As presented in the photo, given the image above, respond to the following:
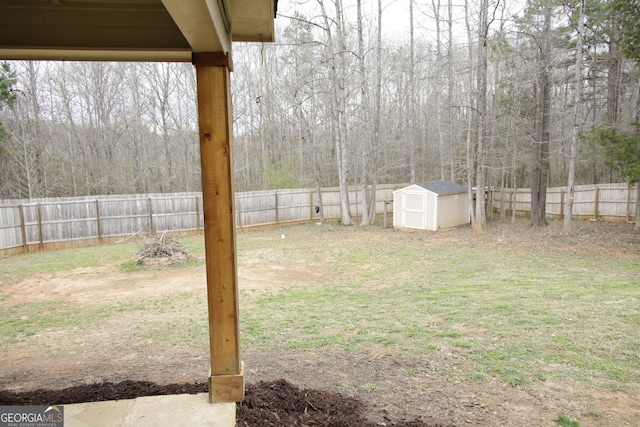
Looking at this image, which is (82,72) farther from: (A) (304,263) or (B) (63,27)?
(B) (63,27)

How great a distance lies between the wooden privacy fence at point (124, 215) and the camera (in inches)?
444

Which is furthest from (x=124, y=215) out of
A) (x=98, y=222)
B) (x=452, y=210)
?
(x=452, y=210)

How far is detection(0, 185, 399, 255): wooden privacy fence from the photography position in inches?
444

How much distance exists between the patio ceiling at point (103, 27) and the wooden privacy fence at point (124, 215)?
1081 cm

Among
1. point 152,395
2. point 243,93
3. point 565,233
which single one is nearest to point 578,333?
point 152,395

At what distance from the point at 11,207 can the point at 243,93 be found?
434 inches

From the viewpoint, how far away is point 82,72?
15.8 metres

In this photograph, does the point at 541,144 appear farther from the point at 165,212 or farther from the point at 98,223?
the point at 98,223

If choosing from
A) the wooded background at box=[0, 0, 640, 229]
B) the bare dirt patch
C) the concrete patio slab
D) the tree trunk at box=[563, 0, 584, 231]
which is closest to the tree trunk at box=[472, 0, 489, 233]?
the wooded background at box=[0, 0, 640, 229]

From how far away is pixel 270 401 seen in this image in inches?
97.0

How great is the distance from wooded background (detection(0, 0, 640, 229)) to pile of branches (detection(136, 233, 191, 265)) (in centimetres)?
654

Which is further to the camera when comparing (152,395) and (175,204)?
(175,204)

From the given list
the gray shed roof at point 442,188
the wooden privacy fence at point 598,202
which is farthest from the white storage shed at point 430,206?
the wooden privacy fence at point 598,202

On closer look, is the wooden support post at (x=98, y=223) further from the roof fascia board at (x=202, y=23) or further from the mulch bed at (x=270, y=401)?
the roof fascia board at (x=202, y=23)
